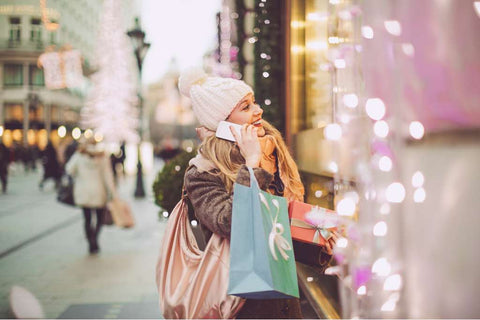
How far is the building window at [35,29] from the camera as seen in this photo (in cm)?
4894

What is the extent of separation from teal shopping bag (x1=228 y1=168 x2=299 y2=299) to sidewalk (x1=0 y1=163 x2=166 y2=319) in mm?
3343

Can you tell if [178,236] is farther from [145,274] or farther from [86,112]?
[86,112]

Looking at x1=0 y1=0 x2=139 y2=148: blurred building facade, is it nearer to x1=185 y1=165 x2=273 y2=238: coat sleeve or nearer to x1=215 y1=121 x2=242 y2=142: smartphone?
x1=215 y1=121 x2=242 y2=142: smartphone

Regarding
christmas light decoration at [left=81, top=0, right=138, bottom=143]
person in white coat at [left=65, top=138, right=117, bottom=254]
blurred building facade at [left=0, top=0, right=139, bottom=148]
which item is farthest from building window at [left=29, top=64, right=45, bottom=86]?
person in white coat at [left=65, top=138, right=117, bottom=254]

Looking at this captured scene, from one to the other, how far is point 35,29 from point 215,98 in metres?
53.1

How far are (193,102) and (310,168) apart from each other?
288 centimetres

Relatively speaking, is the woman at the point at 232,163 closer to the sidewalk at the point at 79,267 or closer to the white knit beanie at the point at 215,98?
the white knit beanie at the point at 215,98

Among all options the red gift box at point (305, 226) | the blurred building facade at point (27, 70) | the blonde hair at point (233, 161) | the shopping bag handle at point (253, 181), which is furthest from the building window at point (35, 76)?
the shopping bag handle at point (253, 181)

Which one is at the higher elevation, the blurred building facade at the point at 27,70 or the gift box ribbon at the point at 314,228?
the blurred building facade at the point at 27,70

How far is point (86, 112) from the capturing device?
34.1m

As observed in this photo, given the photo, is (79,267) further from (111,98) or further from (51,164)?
(111,98)

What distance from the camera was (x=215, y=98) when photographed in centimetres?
226

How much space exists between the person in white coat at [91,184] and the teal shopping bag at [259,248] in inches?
257

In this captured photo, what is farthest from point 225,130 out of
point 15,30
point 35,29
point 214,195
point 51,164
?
point 15,30
